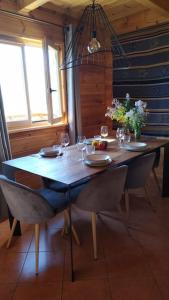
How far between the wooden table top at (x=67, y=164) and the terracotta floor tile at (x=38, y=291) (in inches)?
29.3

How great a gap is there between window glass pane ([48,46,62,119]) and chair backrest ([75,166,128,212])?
5.77 feet

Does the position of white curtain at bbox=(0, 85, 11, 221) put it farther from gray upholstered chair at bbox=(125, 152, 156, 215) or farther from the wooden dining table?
gray upholstered chair at bbox=(125, 152, 156, 215)

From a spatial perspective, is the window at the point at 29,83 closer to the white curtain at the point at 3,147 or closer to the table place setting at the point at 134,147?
the white curtain at the point at 3,147

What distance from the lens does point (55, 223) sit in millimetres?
→ 2357

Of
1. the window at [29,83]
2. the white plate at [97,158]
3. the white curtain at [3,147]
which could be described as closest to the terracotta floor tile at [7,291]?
the white curtain at [3,147]

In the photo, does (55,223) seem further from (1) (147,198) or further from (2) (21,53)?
(2) (21,53)

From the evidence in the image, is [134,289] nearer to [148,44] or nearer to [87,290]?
[87,290]

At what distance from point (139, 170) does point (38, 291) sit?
1.33 m

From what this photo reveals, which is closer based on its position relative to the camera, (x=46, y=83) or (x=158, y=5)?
(x=158, y=5)

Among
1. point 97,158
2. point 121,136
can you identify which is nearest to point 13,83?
point 121,136

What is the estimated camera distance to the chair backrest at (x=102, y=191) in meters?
1.70

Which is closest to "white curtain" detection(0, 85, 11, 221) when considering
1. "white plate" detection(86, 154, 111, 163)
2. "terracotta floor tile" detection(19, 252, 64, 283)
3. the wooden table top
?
the wooden table top

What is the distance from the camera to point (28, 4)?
250cm

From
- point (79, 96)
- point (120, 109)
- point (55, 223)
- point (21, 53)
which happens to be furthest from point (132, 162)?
point (21, 53)
